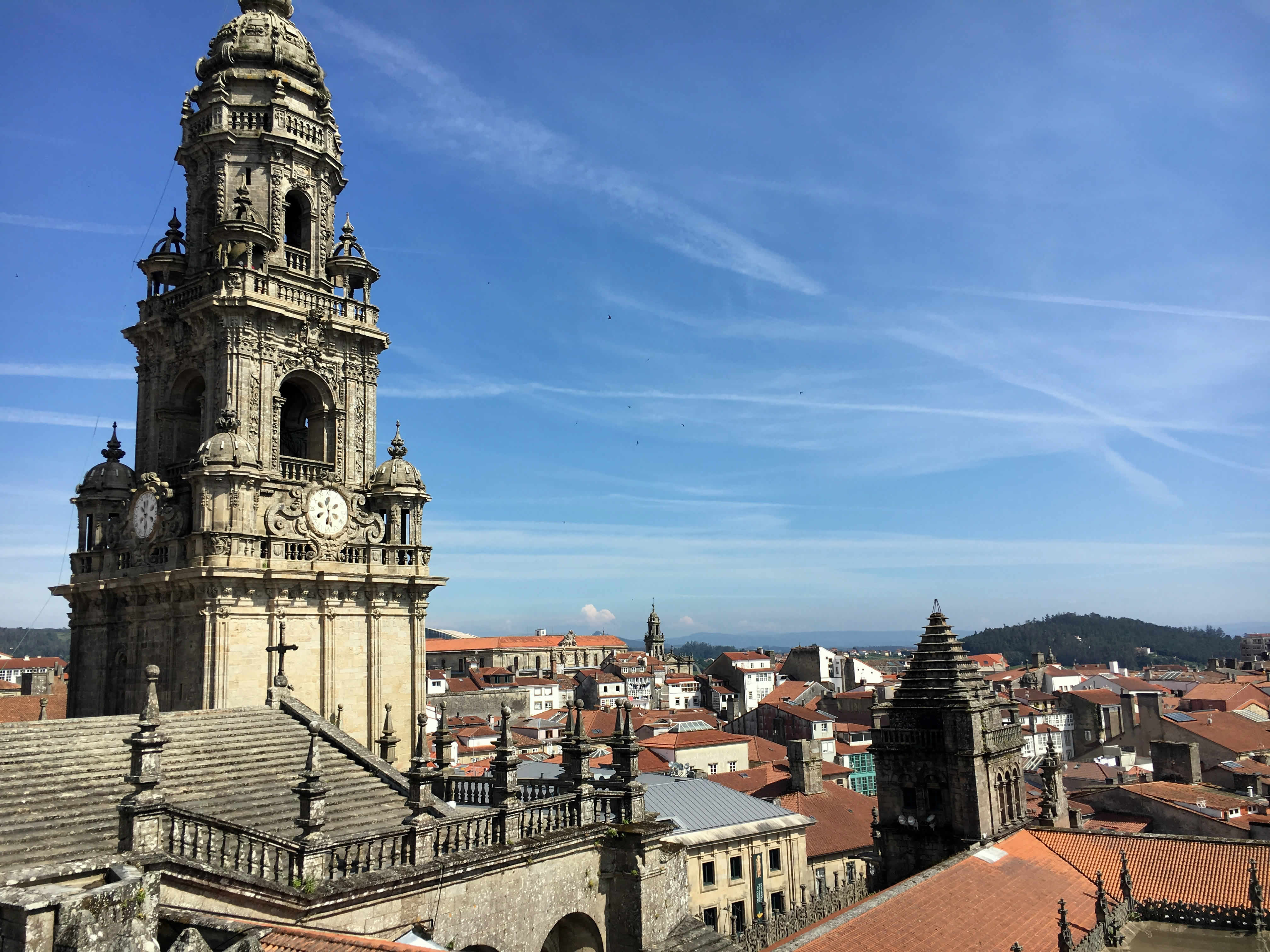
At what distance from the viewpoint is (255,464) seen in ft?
92.9

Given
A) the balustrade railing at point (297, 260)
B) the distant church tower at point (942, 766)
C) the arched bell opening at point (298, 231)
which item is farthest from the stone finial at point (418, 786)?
the distant church tower at point (942, 766)

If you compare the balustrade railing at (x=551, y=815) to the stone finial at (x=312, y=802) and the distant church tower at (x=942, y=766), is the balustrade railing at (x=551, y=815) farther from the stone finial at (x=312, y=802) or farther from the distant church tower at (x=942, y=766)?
the distant church tower at (x=942, y=766)

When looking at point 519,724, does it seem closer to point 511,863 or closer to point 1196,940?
point 1196,940

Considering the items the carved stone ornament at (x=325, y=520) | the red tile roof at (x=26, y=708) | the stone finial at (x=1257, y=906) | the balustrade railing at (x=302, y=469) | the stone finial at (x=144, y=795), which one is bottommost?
the stone finial at (x=1257, y=906)

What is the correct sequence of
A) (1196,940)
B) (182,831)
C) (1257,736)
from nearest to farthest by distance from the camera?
(182,831) → (1196,940) → (1257,736)

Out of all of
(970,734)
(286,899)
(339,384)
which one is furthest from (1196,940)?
(339,384)

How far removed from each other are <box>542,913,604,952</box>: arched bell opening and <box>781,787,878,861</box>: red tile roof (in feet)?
92.1

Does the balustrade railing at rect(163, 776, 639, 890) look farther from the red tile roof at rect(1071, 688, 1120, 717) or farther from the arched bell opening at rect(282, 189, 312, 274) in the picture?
the red tile roof at rect(1071, 688, 1120, 717)

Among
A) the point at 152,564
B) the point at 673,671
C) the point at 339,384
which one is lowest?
the point at 673,671

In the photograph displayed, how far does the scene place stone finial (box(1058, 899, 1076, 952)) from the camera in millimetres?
22219

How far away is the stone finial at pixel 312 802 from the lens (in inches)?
506

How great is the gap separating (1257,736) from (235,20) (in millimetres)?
80338

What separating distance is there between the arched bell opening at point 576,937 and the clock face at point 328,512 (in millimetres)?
16212

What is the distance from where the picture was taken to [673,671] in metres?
148
